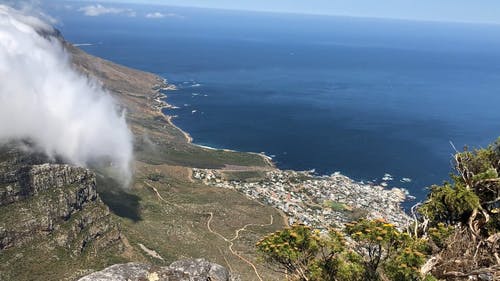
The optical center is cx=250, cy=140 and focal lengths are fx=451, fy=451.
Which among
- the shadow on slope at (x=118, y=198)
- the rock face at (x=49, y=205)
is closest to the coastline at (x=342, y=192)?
the shadow on slope at (x=118, y=198)

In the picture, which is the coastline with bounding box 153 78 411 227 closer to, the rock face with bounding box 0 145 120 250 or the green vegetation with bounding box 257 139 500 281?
the rock face with bounding box 0 145 120 250

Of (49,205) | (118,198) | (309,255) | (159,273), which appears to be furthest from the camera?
(118,198)

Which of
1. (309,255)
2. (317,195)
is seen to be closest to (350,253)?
(309,255)

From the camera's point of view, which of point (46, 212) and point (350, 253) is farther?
point (46, 212)

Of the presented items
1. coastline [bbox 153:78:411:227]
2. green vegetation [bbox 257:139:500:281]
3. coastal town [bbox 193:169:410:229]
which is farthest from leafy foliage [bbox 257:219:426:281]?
coastline [bbox 153:78:411:227]

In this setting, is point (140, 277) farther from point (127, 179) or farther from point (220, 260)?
point (127, 179)

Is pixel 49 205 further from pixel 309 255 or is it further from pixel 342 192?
pixel 342 192
